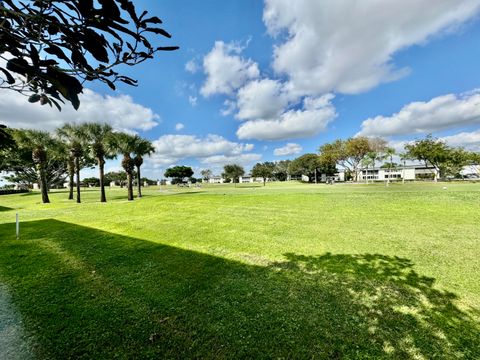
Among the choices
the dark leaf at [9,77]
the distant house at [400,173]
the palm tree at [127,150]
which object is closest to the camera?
the dark leaf at [9,77]

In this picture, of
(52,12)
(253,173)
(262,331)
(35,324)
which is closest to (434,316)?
(262,331)

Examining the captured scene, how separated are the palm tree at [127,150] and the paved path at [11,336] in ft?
75.6

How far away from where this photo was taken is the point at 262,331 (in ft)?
10.7

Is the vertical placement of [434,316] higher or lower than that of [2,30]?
lower

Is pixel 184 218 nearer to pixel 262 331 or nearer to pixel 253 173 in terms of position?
pixel 262 331

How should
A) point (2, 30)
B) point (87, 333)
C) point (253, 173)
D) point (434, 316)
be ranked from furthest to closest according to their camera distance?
point (253, 173), point (434, 316), point (87, 333), point (2, 30)

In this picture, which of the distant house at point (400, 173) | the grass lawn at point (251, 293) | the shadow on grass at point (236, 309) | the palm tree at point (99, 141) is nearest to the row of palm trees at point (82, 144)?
the palm tree at point (99, 141)

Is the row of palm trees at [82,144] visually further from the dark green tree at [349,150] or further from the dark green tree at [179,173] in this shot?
the dark green tree at [179,173]

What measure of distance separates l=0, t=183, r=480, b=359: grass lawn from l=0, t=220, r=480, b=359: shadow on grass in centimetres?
2

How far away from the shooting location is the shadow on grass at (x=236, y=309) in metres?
2.94

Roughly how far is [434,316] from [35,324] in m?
6.00

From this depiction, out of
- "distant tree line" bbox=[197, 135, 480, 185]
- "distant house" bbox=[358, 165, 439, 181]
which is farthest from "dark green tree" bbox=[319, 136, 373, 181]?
"distant house" bbox=[358, 165, 439, 181]

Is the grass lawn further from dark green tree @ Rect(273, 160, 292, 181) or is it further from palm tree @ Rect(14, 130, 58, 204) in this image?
dark green tree @ Rect(273, 160, 292, 181)

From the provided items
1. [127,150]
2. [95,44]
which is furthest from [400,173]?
[95,44]
